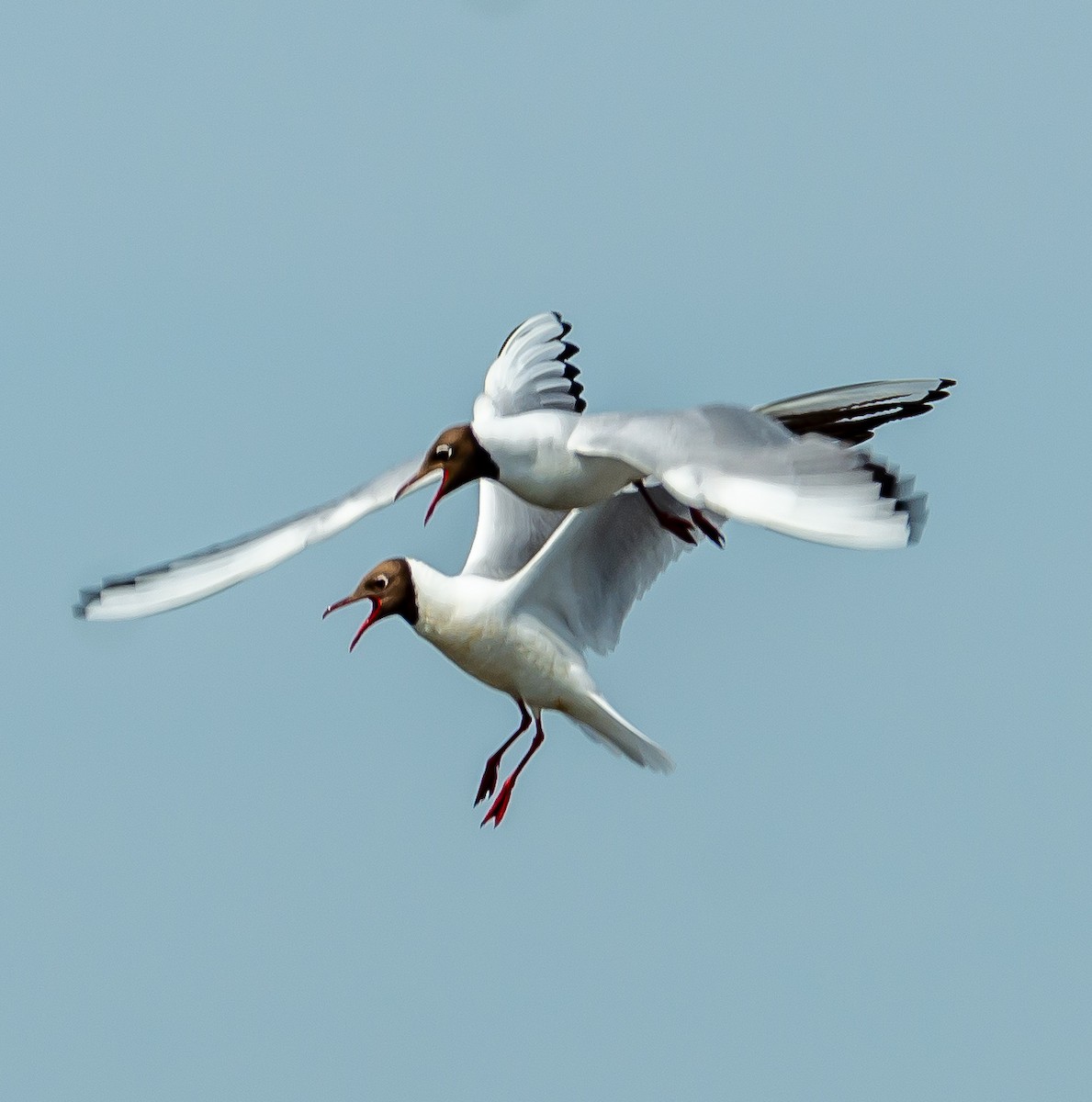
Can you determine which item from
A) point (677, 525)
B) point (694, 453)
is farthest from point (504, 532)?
point (694, 453)

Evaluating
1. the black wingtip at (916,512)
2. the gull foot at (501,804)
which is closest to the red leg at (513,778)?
the gull foot at (501,804)

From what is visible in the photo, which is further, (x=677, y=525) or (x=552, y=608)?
(x=552, y=608)

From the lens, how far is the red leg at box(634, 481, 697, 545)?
1070 cm

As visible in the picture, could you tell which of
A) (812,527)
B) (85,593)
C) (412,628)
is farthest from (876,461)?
(85,593)

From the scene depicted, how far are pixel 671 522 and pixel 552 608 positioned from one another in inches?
29.0

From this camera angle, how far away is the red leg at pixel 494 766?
11.6m

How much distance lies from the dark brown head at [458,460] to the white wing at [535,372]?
4.45 feet

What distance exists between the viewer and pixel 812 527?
8594 mm

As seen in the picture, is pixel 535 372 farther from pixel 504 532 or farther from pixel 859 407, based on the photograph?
pixel 859 407

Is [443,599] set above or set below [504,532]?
below

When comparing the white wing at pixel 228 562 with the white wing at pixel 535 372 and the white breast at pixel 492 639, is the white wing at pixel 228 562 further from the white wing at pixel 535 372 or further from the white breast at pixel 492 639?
the white wing at pixel 535 372

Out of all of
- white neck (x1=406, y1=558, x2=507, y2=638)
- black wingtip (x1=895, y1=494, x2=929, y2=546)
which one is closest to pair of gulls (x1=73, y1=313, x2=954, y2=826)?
white neck (x1=406, y1=558, x2=507, y2=638)

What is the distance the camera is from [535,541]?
38.9 ft

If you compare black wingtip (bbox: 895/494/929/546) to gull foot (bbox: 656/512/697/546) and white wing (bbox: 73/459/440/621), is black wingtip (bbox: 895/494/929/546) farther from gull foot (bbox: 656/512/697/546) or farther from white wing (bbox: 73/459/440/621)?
white wing (bbox: 73/459/440/621)
